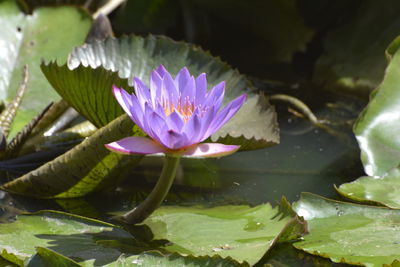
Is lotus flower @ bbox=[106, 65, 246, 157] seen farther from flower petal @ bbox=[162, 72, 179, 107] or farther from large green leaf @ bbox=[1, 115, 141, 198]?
large green leaf @ bbox=[1, 115, 141, 198]

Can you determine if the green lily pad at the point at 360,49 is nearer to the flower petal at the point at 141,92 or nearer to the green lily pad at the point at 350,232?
the green lily pad at the point at 350,232

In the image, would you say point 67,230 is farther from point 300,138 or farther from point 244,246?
point 300,138

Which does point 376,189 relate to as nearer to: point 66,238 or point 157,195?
point 157,195

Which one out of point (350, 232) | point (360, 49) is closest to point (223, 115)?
point (350, 232)

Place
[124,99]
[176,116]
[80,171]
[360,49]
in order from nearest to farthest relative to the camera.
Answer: [176,116] → [124,99] → [80,171] → [360,49]

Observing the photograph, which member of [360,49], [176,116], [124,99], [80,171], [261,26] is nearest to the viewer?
[176,116]

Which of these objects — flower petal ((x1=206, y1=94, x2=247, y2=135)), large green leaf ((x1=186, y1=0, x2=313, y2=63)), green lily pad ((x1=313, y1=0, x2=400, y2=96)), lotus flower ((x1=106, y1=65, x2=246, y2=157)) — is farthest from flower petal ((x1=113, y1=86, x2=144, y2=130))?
large green leaf ((x1=186, y1=0, x2=313, y2=63))
